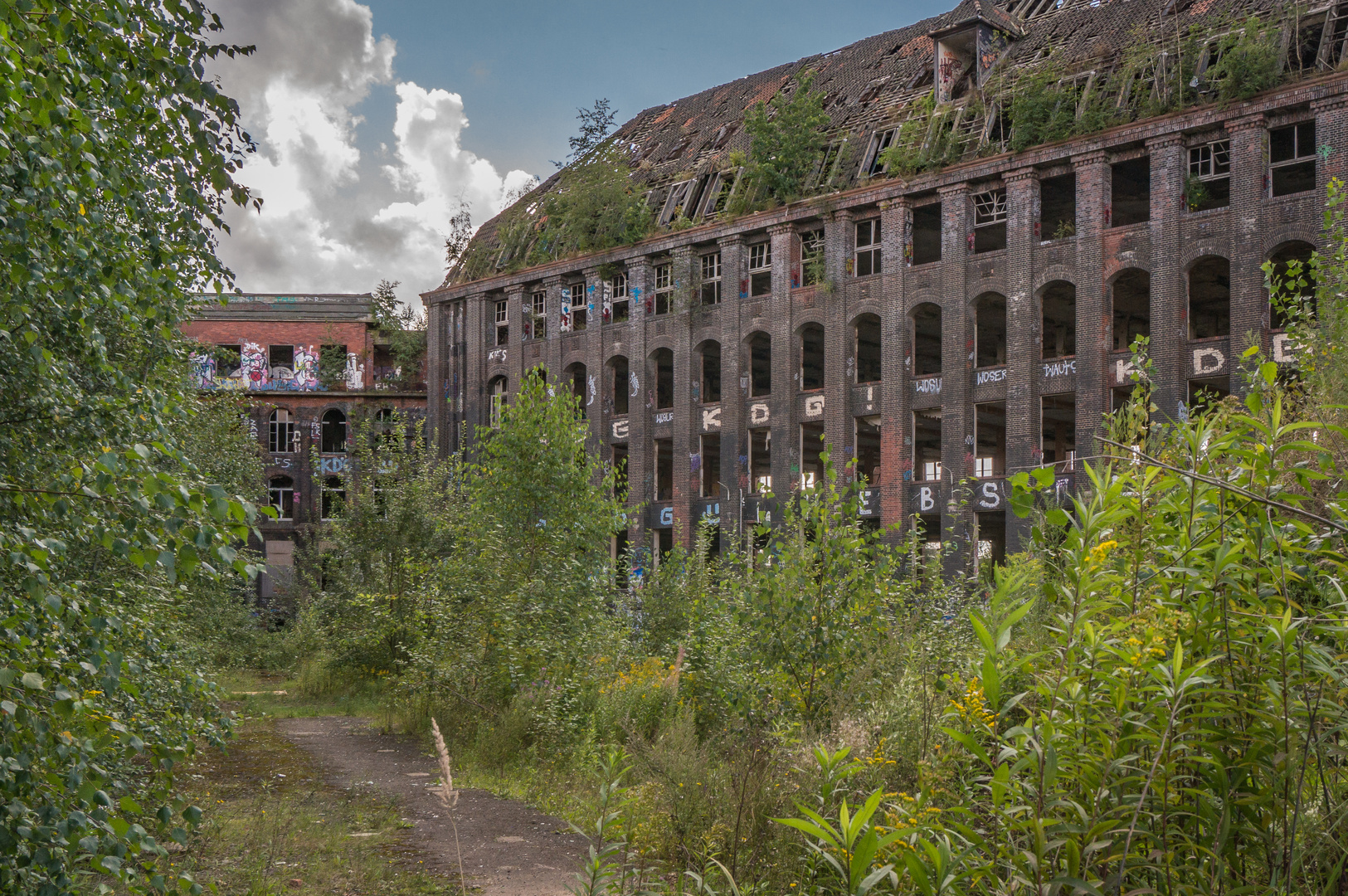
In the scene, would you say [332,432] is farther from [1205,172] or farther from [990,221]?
[1205,172]

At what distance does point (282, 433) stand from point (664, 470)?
1894cm

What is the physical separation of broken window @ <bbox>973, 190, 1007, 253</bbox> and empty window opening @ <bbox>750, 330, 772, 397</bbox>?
263 inches

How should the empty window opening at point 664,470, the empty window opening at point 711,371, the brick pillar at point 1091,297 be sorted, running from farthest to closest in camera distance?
the empty window opening at point 664,470
the empty window opening at point 711,371
the brick pillar at point 1091,297

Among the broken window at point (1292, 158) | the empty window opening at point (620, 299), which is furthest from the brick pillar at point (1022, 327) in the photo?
the empty window opening at point (620, 299)

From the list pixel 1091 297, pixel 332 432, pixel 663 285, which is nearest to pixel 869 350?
pixel 663 285

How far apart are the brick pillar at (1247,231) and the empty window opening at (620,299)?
18256 millimetres

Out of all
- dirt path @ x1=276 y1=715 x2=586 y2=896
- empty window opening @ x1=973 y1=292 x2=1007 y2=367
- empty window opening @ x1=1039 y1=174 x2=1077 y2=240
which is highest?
empty window opening @ x1=1039 y1=174 x2=1077 y2=240

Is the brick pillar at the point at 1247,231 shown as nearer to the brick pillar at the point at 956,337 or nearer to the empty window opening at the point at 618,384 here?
the brick pillar at the point at 956,337

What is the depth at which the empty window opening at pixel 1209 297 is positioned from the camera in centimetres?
2644

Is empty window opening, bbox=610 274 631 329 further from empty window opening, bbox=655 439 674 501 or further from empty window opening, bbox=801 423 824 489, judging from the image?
empty window opening, bbox=801 423 824 489

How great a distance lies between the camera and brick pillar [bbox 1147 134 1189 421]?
2392 centimetres

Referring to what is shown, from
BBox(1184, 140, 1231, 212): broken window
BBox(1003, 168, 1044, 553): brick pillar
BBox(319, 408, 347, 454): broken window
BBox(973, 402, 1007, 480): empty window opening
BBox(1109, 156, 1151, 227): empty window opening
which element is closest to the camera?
BBox(1184, 140, 1231, 212): broken window

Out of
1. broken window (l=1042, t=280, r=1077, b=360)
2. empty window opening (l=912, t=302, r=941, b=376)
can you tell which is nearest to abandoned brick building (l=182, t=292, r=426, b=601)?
empty window opening (l=912, t=302, r=941, b=376)

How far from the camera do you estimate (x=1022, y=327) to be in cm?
2612
